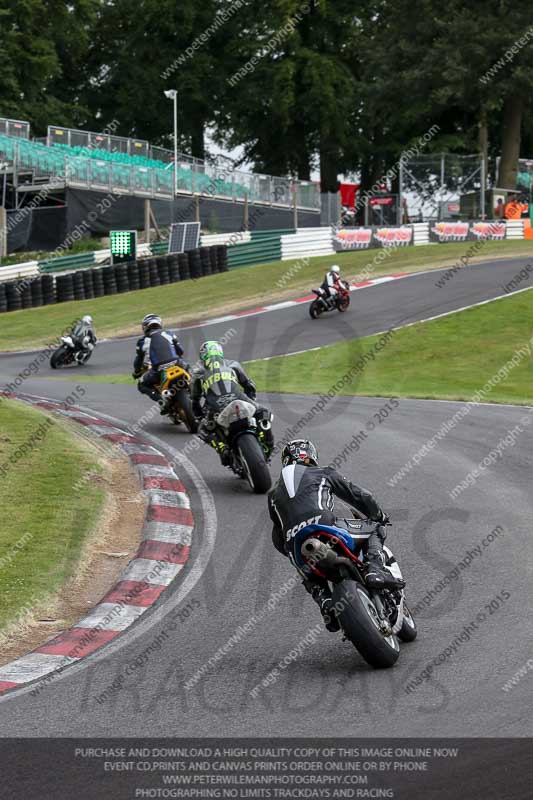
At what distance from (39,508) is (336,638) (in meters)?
4.11

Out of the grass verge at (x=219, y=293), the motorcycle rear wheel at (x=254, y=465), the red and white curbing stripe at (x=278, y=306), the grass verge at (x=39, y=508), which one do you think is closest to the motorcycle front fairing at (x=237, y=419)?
the motorcycle rear wheel at (x=254, y=465)

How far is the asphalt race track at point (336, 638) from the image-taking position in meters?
5.67

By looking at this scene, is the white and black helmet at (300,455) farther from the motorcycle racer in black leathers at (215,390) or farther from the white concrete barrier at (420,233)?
the white concrete barrier at (420,233)

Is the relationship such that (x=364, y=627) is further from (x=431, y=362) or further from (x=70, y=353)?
(x=70, y=353)

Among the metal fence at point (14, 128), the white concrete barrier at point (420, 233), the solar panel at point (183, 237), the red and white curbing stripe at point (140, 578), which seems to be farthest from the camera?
the white concrete barrier at point (420, 233)

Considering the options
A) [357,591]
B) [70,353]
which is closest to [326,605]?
[357,591]

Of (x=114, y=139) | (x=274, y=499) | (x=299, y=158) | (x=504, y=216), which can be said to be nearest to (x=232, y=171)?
(x=114, y=139)

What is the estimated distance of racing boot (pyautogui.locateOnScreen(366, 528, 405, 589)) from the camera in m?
6.57

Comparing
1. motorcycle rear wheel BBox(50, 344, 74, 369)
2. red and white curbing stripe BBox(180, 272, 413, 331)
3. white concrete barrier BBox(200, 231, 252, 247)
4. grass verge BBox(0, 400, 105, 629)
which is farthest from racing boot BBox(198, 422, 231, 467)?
white concrete barrier BBox(200, 231, 252, 247)

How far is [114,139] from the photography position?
47844 millimetres

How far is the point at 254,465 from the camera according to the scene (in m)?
11.2

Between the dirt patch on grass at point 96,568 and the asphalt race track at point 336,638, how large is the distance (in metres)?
0.56

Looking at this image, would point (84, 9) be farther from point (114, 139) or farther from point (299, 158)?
point (114, 139)
